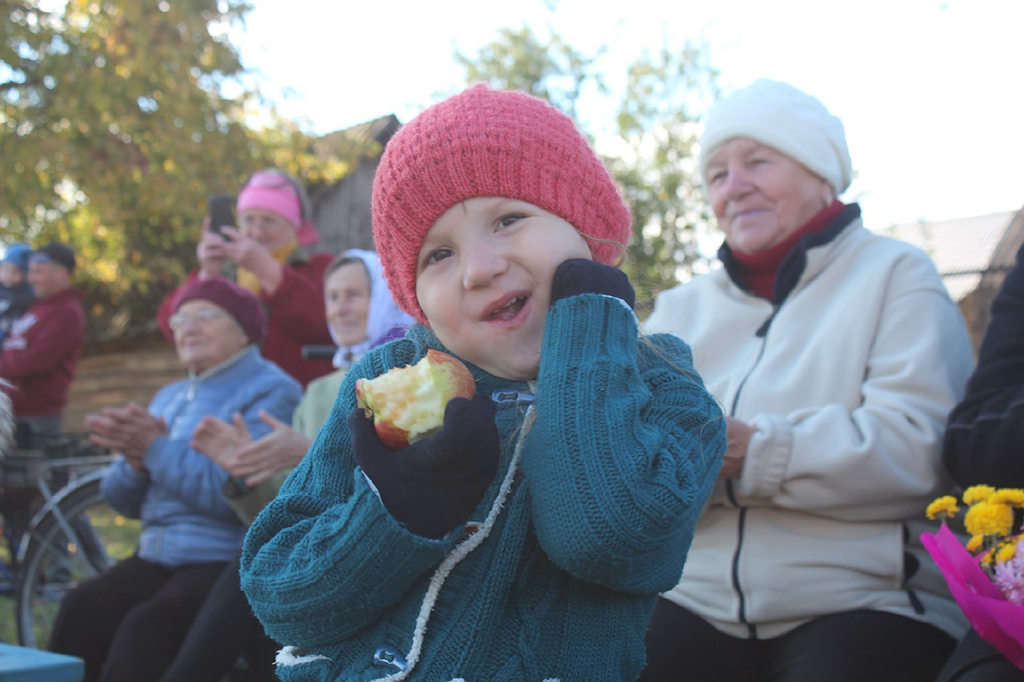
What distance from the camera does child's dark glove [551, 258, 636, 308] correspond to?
1237 millimetres

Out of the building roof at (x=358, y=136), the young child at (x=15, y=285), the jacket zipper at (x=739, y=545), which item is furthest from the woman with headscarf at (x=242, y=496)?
the building roof at (x=358, y=136)

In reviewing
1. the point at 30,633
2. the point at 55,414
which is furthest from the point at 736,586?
the point at 55,414

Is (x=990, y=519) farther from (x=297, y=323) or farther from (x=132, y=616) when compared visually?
(x=297, y=323)

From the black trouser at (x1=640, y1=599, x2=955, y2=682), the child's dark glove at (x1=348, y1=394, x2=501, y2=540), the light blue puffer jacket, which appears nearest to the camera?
the child's dark glove at (x1=348, y1=394, x2=501, y2=540)

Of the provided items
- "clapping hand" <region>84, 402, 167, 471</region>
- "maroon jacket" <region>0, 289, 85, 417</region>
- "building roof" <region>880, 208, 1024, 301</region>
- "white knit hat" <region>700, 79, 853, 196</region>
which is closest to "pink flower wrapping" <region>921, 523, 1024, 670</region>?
"white knit hat" <region>700, 79, 853, 196</region>

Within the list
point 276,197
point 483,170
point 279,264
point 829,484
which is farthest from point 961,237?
point 483,170

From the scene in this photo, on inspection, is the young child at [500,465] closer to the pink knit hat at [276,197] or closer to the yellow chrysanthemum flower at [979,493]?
the yellow chrysanthemum flower at [979,493]

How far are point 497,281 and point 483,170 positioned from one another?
0.62 feet

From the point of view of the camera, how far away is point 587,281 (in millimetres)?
1238

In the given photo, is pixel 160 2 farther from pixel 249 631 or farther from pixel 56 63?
pixel 249 631

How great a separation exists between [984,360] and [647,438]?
3.73 feet

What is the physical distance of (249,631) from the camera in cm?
267

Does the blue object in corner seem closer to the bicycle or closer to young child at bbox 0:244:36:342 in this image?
the bicycle

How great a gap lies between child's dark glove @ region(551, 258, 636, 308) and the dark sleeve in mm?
939
